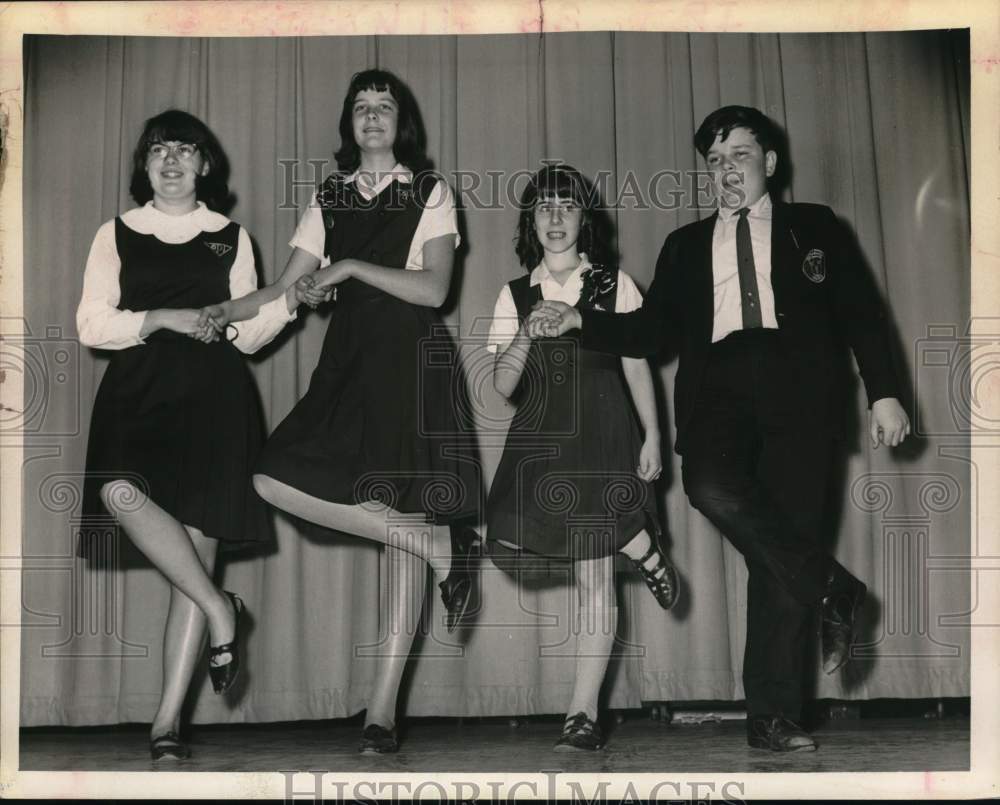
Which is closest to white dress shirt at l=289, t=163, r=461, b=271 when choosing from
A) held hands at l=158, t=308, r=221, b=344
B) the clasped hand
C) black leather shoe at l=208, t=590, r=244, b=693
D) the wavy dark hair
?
the clasped hand

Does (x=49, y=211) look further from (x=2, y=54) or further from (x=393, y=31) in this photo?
(x=393, y=31)

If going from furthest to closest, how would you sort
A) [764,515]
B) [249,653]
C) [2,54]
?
[249,653] < [2,54] < [764,515]

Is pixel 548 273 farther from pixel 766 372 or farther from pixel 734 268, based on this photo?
pixel 766 372

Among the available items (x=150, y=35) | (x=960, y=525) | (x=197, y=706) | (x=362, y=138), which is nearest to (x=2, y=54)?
(x=150, y=35)

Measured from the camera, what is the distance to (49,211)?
3.80 metres

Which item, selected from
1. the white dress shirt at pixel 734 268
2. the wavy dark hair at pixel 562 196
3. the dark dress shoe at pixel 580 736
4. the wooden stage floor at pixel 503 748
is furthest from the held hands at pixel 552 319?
the wooden stage floor at pixel 503 748

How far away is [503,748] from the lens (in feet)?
11.3

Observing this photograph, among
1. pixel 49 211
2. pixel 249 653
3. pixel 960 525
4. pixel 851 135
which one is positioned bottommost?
pixel 249 653

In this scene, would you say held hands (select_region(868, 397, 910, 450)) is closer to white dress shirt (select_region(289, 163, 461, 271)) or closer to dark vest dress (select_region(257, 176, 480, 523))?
dark vest dress (select_region(257, 176, 480, 523))

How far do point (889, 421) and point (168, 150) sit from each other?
2231 mm

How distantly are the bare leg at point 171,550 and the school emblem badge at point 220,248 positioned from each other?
0.72 m

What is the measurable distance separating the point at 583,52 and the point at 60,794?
269cm

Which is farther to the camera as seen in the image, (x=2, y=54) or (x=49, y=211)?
(x=49, y=211)

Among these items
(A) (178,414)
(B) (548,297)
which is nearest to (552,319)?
(B) (548,297)
